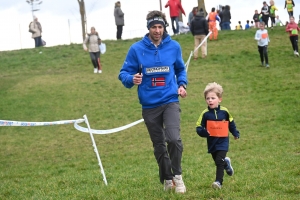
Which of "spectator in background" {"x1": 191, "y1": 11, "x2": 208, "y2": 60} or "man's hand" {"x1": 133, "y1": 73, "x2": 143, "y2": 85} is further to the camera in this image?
"spectator in background" {"x1": 191, "y1": 11, "x2": 208, "y2": 60}

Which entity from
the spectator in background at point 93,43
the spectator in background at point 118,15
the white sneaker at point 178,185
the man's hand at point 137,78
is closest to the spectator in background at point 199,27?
the spectator in background at point 93,43

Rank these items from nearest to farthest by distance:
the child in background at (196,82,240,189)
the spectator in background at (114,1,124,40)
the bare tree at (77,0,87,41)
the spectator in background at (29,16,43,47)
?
the child in background at (196,82,240,189) < the spectator in background at (114,1,124,40) < the spectator in background at (29,16,43,47) < the bare tree at (77,0,87,41)

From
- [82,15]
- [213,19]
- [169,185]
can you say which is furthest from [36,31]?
[169,185]

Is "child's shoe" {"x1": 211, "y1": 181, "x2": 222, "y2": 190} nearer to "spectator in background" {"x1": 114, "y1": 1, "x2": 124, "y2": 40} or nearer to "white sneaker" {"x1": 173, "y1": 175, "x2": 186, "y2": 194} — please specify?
"white sneaker" {"x1": 173, "y1": 175, "x2": 186, "y2": 194}

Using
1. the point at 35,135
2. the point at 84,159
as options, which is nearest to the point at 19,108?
the point at 35,135

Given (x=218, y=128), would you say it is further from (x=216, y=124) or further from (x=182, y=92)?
(x=182, y=92)

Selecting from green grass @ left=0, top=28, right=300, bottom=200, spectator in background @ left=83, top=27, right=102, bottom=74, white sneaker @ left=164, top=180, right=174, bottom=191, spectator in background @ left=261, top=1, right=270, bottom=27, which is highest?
spectator in background @ left=261, top=1, right=270, bottom=27

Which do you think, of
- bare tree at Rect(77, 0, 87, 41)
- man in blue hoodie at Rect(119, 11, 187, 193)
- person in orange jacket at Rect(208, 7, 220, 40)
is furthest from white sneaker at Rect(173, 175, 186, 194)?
bare tree at Rect(77, 0, 87, 41)

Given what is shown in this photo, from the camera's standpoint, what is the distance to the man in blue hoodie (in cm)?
695

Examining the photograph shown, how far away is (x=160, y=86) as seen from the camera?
6.98 meters

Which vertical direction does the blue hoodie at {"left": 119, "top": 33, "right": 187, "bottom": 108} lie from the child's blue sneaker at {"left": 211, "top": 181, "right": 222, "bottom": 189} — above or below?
above

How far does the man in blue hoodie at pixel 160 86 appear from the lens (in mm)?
6945

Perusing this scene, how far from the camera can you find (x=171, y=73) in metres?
7.04

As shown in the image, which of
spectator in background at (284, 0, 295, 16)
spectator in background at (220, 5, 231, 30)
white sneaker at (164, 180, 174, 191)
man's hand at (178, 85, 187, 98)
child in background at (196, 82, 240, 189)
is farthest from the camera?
spectator in background at (220, 5, 231, 30)
